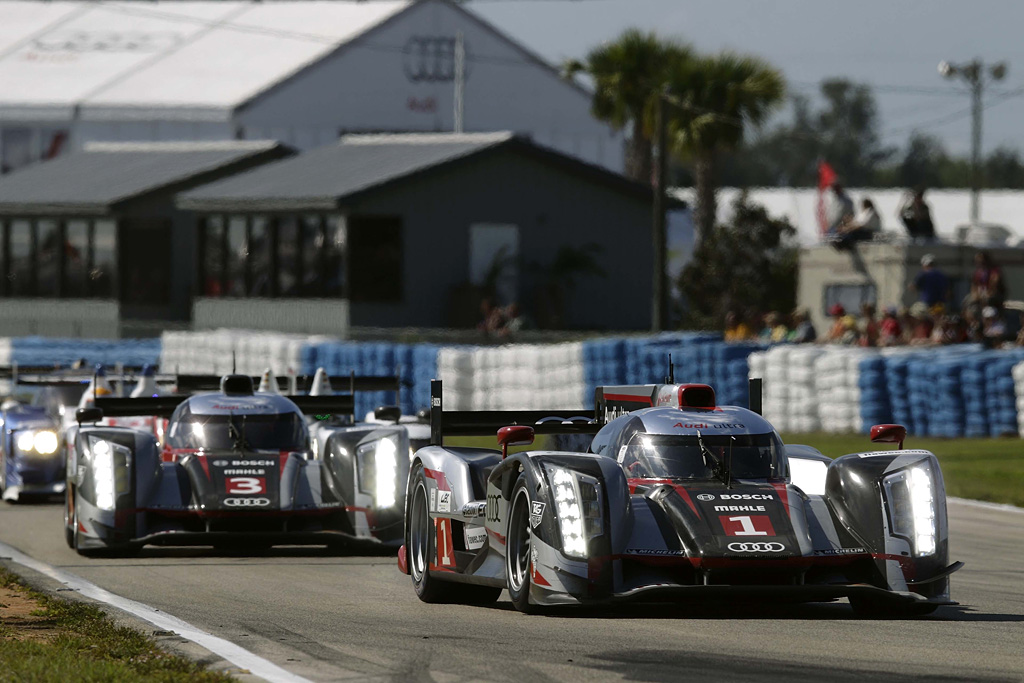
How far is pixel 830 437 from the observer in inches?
1012

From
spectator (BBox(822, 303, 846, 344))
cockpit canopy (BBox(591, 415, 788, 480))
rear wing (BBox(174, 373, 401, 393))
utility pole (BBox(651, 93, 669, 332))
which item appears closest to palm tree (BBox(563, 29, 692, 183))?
utility pole (BBox(651, 93, 669, 332))

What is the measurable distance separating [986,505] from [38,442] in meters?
9.80

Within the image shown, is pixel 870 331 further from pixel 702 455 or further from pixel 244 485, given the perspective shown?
pixel 702 455

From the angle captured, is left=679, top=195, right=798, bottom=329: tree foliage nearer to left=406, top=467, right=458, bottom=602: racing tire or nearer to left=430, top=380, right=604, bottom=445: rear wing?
left=430, top=380, right=604, bottom=445: rear wing

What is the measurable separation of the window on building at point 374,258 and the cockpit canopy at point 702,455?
2991 cm

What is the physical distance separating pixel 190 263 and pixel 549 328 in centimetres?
1198

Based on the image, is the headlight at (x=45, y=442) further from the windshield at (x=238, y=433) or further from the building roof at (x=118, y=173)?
the building roof at (x=118, y=173)

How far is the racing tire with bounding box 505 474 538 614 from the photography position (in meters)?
9.98

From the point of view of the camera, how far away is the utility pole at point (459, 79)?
2323 inches

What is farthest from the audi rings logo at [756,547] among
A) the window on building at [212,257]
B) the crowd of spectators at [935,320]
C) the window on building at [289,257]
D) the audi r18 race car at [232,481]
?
the window on building at [212,257]

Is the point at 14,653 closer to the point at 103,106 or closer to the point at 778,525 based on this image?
the point at 778,525

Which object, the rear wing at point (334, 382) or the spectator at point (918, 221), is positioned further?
the spectator at point (918, 221)

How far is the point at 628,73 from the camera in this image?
50.3 metres

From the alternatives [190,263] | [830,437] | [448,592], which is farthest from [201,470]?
[190,263]
